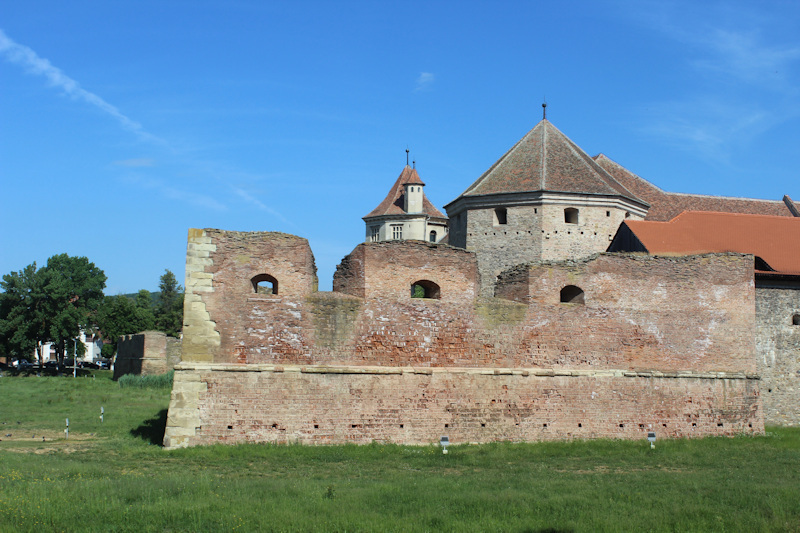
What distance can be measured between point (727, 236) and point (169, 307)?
53837mm

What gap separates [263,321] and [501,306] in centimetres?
478

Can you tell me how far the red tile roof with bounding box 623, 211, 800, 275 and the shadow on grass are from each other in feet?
43.5

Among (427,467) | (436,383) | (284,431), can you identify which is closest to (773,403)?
(436,383)

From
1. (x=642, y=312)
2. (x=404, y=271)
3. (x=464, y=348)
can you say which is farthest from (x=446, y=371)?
(x=642, y=312)

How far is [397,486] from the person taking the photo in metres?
10.4

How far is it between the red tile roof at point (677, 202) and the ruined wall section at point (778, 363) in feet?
27.1

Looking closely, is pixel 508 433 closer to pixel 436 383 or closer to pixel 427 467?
pixel 436 383

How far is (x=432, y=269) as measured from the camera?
15039mm

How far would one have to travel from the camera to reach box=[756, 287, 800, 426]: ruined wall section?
755 inches

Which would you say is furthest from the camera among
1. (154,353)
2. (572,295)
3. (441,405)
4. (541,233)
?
(154,353)

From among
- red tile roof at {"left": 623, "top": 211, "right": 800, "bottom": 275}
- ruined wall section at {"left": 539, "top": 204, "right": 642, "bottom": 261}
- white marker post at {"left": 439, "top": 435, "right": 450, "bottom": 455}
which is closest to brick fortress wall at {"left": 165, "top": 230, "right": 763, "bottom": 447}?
white marker post at {"left": 439, "top": 435, "right": 450, "bottom": 455}

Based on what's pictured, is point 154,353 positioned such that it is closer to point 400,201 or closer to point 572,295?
point 572,295

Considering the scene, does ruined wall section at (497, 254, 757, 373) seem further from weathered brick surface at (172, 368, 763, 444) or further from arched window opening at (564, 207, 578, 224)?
arched window opening at (564, 207, 578, 224)

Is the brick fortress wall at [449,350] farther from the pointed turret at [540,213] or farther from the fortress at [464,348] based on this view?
the pointed turret at [540,213]
